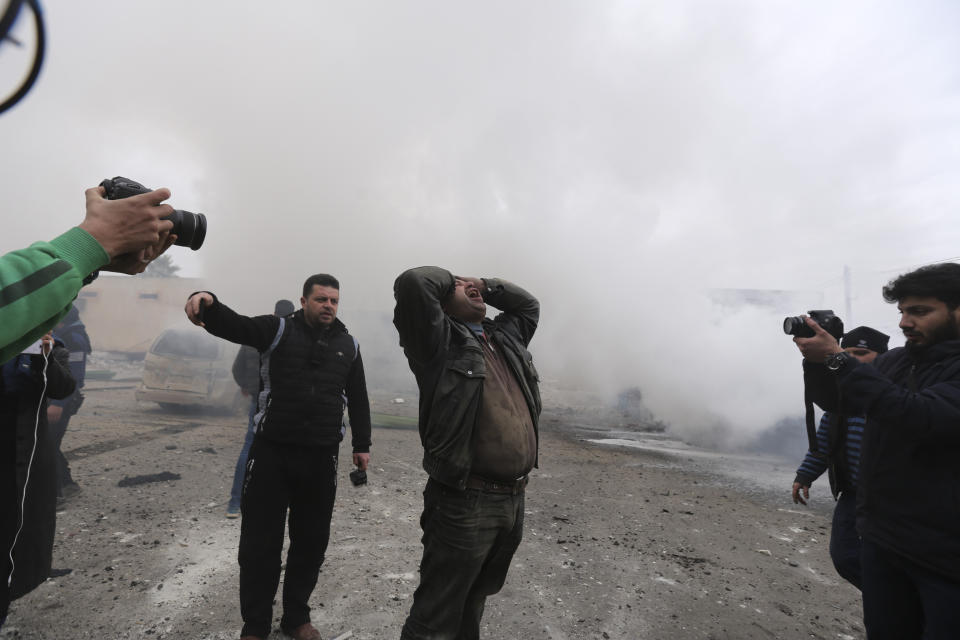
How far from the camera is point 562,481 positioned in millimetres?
5535

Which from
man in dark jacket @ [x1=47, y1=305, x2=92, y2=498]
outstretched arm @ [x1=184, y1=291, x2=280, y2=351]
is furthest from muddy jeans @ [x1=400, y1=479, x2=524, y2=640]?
→ man in dark jacket @ [x1=47, y1=305, x2=92, y2=498]

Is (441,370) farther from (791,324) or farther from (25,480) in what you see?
(25,480)

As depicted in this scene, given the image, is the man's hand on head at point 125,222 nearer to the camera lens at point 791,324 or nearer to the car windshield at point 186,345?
the camera lens at point 791,324

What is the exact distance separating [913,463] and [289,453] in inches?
99.4

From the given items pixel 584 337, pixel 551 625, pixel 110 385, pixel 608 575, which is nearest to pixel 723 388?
pixel 584 337

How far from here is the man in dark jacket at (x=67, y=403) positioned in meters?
3.90

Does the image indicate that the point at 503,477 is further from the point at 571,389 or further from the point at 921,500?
the point at 571,389

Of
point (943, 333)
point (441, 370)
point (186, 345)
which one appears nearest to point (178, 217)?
point (441, 370)

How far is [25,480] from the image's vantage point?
186 centimetres

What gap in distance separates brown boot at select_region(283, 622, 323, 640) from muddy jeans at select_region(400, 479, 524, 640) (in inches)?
30.7

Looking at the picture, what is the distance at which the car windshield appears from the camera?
8.22 meters

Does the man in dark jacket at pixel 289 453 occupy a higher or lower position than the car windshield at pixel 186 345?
lower

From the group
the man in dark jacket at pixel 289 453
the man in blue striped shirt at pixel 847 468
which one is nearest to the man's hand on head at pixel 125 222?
the man in dark jacket at pixel 289 453

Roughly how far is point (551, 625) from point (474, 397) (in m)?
1.52
